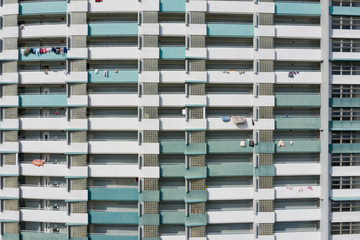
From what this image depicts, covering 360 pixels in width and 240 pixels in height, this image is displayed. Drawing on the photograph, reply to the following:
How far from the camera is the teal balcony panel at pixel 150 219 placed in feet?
46.8

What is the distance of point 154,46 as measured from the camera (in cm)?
1420

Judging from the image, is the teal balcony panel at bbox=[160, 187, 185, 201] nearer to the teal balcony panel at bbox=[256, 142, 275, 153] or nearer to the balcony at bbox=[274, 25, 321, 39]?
the teal balcony panel at bbox=[256, 142, 275, 153]

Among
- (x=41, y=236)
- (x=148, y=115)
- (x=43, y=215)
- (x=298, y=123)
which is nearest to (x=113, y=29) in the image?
(x=148, y=115)

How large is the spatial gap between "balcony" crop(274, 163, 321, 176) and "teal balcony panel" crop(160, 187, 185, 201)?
6290 millimetres

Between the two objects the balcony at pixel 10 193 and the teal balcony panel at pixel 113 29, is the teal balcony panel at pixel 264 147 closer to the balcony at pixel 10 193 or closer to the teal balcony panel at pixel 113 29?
the teal balcony panel at pixel 113 29

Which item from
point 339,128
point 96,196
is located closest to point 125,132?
point 96,196

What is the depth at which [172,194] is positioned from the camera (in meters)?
14.5

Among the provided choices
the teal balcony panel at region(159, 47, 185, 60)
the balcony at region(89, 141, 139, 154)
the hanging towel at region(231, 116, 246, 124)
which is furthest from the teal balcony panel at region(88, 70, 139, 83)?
the hanging towel at region(231, 116, 246, 124)

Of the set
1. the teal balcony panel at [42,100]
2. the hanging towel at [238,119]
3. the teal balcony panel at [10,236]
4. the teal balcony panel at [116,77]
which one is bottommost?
the teal balcony panel at [10,236]

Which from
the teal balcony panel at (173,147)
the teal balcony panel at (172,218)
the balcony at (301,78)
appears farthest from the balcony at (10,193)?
the balcony at (301,78)

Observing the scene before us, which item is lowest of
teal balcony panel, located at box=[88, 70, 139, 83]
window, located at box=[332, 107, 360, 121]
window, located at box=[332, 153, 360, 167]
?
window, located at box=[332, 153, 360, 167]

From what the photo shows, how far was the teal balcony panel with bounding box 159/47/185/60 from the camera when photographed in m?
14.3

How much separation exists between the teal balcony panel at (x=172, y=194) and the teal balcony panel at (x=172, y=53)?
8.46 meters

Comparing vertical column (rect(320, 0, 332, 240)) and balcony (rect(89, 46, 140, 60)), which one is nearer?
balcony (rect(89, 46, 140, 60))
